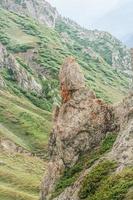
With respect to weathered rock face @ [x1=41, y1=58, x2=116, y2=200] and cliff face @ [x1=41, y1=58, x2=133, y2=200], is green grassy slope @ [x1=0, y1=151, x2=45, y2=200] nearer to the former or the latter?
weathered rock face @ [x1=41, y1=58, x2=116, y2=200]

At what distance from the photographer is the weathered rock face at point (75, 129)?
180ft

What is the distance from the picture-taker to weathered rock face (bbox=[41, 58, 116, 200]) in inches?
2163

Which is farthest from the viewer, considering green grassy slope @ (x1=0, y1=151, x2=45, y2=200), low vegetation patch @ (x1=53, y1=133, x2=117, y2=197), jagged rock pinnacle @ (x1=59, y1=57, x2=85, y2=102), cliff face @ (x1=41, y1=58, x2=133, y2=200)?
green grassy slope @ (x1=0, y1=151, x2=45, y2=200)

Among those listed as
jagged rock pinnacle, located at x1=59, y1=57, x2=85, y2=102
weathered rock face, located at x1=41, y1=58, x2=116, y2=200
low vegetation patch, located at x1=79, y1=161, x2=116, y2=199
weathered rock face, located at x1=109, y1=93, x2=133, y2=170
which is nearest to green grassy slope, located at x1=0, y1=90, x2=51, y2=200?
weathered rock face, located at x1=41, y1=58, x2=116, y2=200

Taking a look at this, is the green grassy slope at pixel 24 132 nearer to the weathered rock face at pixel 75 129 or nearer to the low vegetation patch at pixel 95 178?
the weathered rock face at pixel 75 129

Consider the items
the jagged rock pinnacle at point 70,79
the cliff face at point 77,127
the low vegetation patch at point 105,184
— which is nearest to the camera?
the low vegetation patch at point 105,184

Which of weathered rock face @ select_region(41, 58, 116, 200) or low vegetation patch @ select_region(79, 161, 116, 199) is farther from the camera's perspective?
weathered rock face @ select_region(41, 58, 116, 200)

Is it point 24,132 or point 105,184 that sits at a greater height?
point 105,184

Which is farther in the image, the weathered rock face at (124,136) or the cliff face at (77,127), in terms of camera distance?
the cliff face at (77,127)

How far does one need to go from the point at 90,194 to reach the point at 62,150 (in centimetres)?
1422

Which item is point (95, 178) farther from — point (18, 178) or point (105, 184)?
point (18, 178)

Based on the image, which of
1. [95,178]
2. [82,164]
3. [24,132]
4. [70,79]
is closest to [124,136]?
[95,178]

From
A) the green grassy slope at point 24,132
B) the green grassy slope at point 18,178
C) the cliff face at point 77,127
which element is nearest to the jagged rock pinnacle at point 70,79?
the cliff face at point 77,127

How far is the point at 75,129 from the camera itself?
55500mm
